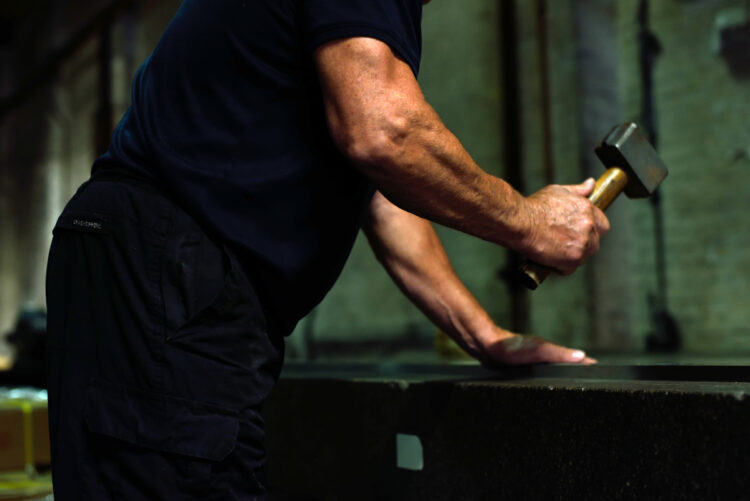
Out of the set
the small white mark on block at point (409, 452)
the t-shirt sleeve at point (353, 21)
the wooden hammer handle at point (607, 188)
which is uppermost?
the t-shirt sleeve at point (353, 21)

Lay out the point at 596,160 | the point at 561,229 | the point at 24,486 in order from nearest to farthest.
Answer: the point at 561,229, the point at 24,486, the point at 596,160

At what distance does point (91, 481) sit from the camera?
736 millimetres

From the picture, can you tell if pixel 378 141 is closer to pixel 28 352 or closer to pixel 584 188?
pixel 584 188

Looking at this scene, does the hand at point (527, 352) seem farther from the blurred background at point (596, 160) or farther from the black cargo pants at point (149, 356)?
the blurred background at point (596, 160)

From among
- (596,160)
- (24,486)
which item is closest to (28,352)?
(24,486)

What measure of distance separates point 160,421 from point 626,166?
746 mm

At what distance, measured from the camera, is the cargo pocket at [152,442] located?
2.36 feet

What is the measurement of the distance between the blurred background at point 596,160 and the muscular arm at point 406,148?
1406 mm

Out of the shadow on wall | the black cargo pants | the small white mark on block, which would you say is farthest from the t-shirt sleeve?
the shadow on wall

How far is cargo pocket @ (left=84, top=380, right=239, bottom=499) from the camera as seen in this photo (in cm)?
72

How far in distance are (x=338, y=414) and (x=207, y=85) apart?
1.80 ft

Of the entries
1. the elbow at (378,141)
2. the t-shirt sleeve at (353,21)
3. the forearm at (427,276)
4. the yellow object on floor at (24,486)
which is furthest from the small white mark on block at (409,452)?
the yellow object on floor at (24,486)

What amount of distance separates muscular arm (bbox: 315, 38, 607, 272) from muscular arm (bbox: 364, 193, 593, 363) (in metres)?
0.26

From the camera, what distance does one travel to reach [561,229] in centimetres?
88
